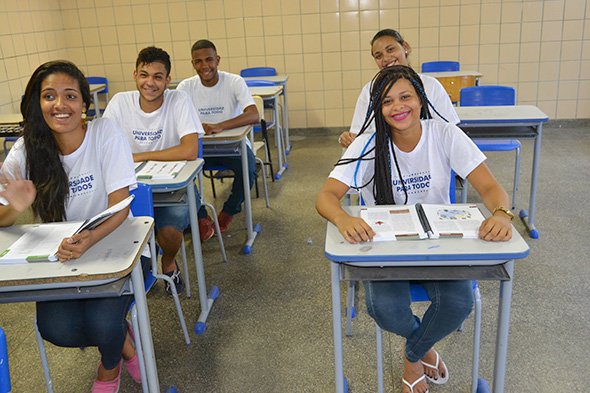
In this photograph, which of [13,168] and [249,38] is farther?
[249,38]

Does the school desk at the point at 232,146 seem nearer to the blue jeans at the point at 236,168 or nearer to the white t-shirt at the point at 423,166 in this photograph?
the blue jeans at the point at 236,168

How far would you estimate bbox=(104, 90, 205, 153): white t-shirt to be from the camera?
9.64ft

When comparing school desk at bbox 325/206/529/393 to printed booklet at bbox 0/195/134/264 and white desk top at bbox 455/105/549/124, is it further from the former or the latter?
white desk top at bbox 455/105/549/124

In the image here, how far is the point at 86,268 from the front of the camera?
1543 mm

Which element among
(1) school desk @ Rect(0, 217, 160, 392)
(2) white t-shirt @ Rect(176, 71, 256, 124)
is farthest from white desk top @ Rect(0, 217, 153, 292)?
(2) white t-shirt @ Rect(176, 71, 256, 124)

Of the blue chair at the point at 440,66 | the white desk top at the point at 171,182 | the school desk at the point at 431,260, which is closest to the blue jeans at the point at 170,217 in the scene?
the white desk top at the point at 171,182

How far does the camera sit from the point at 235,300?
2842mm

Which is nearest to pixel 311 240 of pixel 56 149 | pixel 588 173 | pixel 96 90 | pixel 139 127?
pixel 139 127

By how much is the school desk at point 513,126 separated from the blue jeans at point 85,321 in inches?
93.3

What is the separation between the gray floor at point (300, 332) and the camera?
218cm

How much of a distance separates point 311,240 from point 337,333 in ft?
5.95

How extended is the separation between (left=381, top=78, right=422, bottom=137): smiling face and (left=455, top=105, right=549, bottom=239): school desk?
1.49 meters

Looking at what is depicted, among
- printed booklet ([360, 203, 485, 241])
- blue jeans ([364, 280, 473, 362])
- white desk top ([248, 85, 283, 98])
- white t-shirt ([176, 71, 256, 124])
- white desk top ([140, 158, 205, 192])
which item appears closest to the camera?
printed booklet ([360, 203, 485, 241])

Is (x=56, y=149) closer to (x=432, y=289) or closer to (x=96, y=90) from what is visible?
(x=432, y=289)
